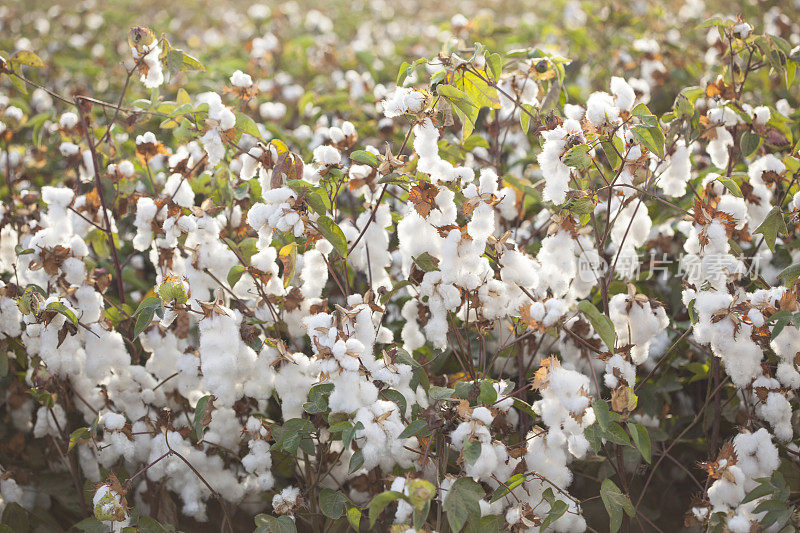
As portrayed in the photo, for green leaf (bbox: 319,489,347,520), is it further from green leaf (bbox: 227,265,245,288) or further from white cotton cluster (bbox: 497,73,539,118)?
white cotton cluster (bbox: 497,73,539,118)

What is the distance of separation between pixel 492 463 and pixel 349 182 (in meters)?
0.73

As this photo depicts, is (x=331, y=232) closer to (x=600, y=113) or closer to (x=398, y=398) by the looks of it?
(x=398, y=398)

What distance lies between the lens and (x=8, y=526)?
6.02 ft

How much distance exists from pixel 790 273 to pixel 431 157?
0.81 m

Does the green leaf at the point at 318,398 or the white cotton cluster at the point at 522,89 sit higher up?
the white cotton cluster at the point at 522,89

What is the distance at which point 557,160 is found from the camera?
4.93ft

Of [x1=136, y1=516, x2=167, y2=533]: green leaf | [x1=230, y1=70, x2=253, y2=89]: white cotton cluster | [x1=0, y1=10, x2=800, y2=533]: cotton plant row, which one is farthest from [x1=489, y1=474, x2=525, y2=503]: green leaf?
[x1=230, y1=70, x2=253, y2=89]: white cotton cluster

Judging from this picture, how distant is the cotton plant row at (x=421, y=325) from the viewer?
57.5 inches

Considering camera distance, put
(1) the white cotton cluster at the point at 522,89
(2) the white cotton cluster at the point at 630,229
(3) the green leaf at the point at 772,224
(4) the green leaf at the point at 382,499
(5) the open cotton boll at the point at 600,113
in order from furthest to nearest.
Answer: (1) the white cotton cluster at the point at 522,89, (2) the white cotton cluster at the point at 630,229, (3) the green leaf at the point at 772,224, (5) the open cotton boll at the point at 600,113, (4) the green leaf at the point at 382,499

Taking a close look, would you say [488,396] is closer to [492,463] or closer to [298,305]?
→ [492,463]

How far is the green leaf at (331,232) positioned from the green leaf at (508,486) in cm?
57

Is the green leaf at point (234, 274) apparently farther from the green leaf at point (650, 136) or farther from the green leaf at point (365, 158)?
the green leaf at point (650, 136)

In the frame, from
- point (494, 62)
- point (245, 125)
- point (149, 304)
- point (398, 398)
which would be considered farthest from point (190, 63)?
point (398, 398)

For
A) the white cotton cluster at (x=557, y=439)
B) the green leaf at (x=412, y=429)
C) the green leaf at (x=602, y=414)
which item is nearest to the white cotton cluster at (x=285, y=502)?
the green leaf at (x=412, y=429)
